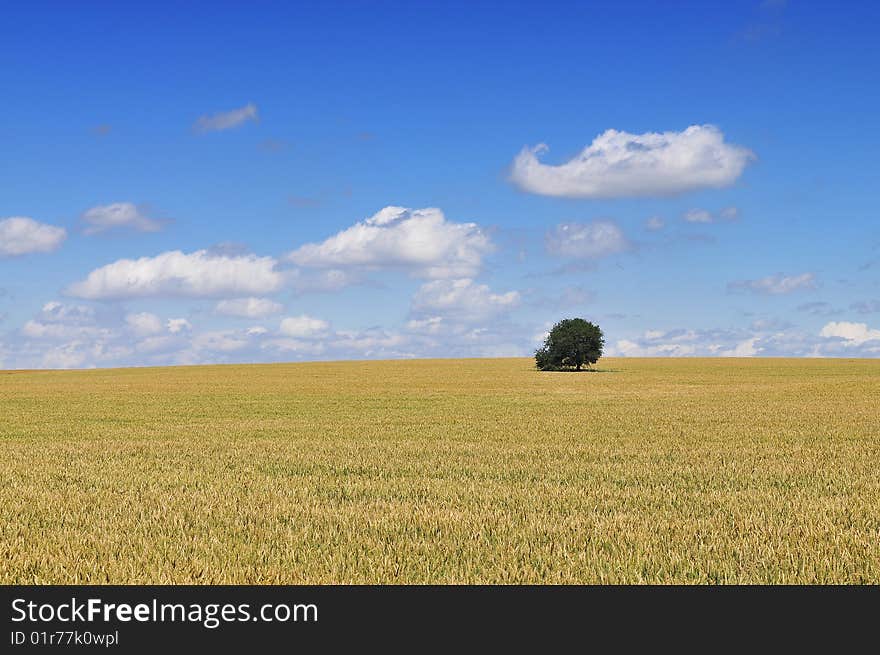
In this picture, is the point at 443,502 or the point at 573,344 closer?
the point at 443,502

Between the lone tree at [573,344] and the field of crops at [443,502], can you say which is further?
the lone tree at [573,344]

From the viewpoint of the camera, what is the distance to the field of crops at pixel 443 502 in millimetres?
7723

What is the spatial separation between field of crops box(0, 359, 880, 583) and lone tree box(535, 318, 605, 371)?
206ft

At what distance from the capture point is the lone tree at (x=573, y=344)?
8875cm

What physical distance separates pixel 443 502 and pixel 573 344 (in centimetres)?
7908

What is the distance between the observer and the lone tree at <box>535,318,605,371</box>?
8875cm

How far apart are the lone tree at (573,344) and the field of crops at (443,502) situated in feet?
206

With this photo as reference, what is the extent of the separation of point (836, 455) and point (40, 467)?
1714cm

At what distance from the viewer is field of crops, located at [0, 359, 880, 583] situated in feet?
25.3

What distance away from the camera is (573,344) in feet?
291

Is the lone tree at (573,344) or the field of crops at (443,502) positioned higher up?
the lone tree at (573,344)

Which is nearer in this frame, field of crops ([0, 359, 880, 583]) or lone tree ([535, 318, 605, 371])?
field of crops ([0, 359, 880, 583])

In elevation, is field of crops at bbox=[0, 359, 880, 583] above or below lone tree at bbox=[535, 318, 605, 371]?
below
